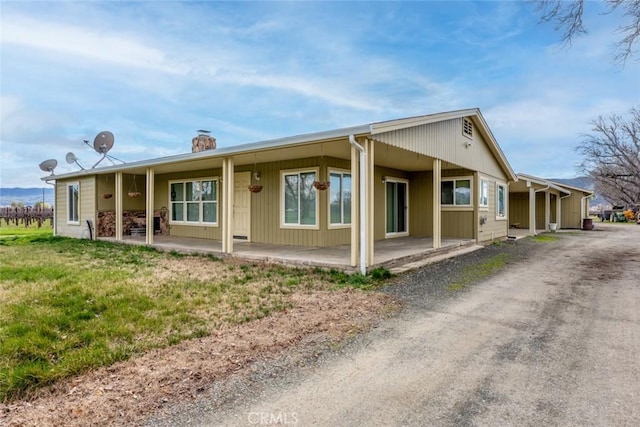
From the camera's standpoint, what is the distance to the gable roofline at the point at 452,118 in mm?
6448

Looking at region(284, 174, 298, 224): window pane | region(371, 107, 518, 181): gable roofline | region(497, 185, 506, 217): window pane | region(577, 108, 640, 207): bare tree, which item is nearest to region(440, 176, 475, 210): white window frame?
region(371, 107, 518, 181): gable roofline

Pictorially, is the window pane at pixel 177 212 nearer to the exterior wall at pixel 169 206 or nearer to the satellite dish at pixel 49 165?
the exterior wall at pixel 169 206

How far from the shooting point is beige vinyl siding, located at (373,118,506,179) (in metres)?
7.39

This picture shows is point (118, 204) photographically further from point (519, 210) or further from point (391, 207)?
point (519, 210)

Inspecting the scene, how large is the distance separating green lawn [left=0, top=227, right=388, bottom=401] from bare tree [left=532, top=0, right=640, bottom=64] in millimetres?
5784

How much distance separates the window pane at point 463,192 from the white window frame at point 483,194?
320mm

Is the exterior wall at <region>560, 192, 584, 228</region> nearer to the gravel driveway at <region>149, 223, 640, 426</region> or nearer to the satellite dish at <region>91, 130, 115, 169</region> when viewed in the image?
the gravel driveway at <region>149, 223, 640, 426</region>

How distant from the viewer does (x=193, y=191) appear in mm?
12500

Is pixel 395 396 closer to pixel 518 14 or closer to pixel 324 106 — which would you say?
pixel 518 14

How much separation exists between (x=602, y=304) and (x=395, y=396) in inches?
155

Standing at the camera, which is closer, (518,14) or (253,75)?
(518,14)

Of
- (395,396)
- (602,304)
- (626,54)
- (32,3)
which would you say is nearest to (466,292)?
(602,304)

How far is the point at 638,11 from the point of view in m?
6.89

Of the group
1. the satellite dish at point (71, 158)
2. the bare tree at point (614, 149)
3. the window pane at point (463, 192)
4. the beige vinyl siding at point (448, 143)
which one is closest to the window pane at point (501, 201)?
the beige vinyl siding at point (448, 143)
